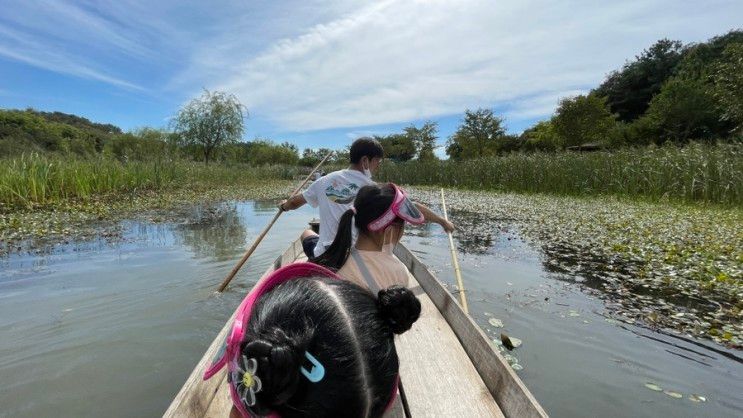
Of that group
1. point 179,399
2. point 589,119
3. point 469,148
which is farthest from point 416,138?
point 179,399

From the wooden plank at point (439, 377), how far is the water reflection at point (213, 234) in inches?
168

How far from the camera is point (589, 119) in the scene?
25.7m

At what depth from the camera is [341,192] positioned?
3.24 m

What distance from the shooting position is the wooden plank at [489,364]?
1.66 m

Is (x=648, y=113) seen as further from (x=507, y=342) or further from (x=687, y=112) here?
(x=507, y=342)

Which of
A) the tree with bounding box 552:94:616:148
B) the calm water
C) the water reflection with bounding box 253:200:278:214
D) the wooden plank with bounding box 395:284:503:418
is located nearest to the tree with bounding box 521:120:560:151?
the tree with bounding box 552:94:616:148

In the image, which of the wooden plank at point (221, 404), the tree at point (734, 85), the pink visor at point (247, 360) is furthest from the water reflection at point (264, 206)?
the tree at point (734, 85)

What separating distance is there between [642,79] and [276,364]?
159 feet

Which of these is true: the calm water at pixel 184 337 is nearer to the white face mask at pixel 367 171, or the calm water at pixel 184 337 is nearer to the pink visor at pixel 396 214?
the pink visor at pixel 396 214

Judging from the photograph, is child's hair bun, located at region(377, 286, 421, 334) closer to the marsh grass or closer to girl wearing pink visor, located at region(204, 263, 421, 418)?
girl wearing pink visor, located at region(204, 263, 421, 418)

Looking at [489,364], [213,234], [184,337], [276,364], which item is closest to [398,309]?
[276,364]

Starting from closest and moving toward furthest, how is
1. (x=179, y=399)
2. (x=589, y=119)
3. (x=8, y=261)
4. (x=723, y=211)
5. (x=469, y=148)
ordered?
(x=179, y=399) → (x=8, y=261) → (x=723, y=211) → (x=589, y=119) → (x=469, y=148)

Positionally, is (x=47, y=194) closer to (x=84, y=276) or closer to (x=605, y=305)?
(x=84, y=276)

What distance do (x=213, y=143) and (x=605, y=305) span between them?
83.5ft
